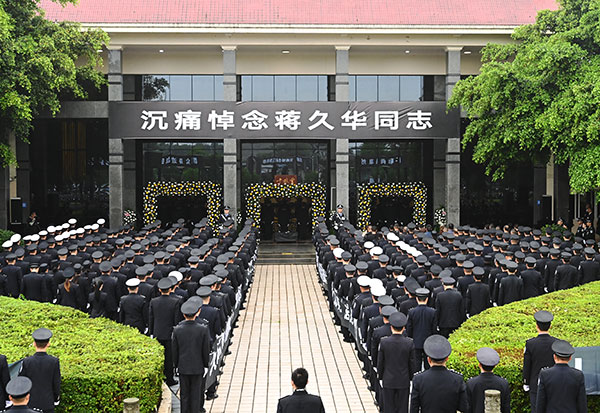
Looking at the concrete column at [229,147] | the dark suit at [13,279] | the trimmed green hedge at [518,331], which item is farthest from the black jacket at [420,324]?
the concrete column at [229,147]

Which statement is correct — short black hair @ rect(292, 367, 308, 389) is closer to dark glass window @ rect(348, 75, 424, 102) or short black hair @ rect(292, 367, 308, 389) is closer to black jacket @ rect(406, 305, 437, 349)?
black jacket @ rect(406, 305, 437, 349)

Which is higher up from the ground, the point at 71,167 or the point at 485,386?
the point at 71,167

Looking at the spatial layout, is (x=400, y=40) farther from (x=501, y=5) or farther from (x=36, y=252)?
(x=36, y=252)

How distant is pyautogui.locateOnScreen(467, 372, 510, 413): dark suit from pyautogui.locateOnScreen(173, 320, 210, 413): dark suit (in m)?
3.04

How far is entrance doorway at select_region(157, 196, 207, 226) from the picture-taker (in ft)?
87.7

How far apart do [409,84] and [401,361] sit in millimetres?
20100

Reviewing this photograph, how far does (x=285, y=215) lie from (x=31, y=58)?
11.0 m

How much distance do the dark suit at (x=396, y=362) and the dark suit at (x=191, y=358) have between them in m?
1.97

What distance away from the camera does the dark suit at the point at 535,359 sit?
6.86 meters

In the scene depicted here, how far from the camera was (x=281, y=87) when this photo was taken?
26.0 metres

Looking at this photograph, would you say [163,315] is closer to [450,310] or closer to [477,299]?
[450,310]

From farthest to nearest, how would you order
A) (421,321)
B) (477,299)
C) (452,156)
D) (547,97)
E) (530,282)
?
(452,156) → (547,97) → (530,282) → (477,299) → (421,321)

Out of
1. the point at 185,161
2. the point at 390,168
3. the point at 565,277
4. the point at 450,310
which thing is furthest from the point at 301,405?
the point at 390,168

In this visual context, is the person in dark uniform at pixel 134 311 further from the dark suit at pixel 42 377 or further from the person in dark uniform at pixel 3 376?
the person in dark uniform at pixel 3 376
